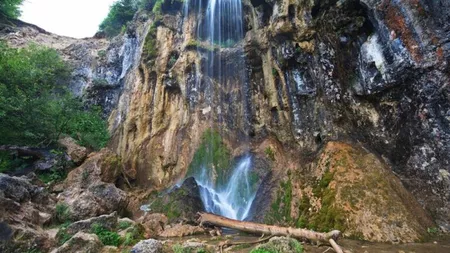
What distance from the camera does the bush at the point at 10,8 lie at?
27.7 m

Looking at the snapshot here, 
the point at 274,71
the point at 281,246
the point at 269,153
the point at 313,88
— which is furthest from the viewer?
the point at 274,71

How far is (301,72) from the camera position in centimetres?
1358

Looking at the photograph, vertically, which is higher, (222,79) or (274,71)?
(222,79)

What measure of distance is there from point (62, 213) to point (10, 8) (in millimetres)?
28820

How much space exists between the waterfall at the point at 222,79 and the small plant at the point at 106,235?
685 centimetres

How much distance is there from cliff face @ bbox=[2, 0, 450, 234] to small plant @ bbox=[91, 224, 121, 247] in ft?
24.6

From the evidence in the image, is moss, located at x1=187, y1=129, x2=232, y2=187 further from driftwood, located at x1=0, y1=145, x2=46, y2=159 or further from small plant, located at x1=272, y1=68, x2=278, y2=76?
driftwood, located at x1=0, y1=145, x2=46, y2=159

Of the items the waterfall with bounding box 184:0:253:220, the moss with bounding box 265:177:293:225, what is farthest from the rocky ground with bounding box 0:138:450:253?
the waterfall with bounding box 184:0:253:220

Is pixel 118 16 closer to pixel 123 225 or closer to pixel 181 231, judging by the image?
pixel 123 225

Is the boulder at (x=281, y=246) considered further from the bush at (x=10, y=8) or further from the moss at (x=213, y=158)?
the bush at (x=10, y=8)

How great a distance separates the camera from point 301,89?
43.9 ft

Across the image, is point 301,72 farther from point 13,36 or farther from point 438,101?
point 13,36

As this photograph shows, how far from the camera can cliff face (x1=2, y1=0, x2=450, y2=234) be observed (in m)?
9.33

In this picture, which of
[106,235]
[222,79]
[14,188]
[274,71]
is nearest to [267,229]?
[106,235]
